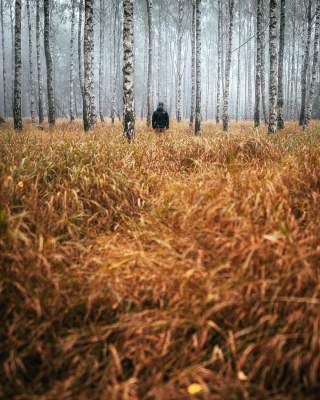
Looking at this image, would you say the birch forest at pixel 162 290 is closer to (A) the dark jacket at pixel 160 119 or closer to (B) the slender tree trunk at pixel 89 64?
(A) the dark jacket at pixel 160 119

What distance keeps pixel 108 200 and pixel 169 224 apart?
0.95 m

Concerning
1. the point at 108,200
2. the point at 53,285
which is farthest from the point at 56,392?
the point at 108,200

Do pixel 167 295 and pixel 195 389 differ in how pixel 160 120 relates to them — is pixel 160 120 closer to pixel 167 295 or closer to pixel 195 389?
pixel 167 295

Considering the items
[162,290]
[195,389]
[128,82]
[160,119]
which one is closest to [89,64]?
[160,119]

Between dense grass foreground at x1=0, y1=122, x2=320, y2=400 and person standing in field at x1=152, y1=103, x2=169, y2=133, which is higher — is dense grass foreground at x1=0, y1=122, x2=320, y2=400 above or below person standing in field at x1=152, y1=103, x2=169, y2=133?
below

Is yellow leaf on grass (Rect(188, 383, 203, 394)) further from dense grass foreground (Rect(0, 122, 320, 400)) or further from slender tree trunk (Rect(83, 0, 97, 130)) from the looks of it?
slender tree trunk (Rect(83, 0, 97, 130))

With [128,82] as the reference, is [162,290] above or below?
below

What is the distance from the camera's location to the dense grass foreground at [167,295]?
85.0 inches

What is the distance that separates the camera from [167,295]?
2729 mm

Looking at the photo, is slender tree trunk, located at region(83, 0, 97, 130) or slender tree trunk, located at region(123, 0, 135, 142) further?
slender tree trunk, located at region(83, 0, 97, 130)

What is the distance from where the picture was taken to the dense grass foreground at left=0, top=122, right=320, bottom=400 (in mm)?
2158

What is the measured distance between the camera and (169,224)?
3633 millimetres

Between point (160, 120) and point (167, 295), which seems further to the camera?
point (160, 120)

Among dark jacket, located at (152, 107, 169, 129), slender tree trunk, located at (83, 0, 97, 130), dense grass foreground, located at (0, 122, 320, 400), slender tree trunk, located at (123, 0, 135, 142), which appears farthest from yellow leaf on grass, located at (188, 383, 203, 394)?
slender tree trunk, located at (83, 0, 97, 130)
